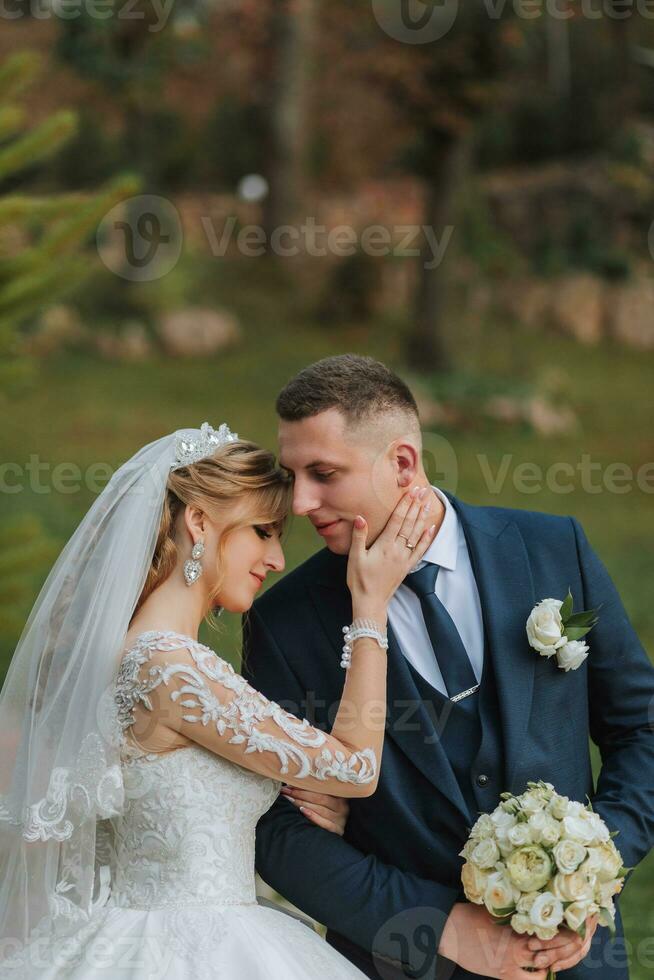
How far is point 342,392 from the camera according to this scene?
3164mm

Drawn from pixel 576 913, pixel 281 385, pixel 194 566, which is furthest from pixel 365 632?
pixel 281 385

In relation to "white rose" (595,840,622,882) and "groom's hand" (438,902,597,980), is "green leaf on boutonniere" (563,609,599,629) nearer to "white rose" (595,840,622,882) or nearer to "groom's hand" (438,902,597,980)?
"white rose" (595,840,622,882)

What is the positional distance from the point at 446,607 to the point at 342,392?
25.3 inches

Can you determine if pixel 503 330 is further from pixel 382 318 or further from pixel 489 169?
pixel 489 169

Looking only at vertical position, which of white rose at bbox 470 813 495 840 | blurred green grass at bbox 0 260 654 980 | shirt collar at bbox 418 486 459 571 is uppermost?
shirt collar at bbox 418 486 459 571

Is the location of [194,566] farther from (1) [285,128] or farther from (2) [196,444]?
(1) [285,128]

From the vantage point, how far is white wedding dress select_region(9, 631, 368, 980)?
114 inches

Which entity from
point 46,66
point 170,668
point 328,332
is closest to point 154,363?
point 328,332

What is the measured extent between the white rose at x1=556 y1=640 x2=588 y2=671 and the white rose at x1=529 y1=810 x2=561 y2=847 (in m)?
0.44

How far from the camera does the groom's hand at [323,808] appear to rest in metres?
3.17

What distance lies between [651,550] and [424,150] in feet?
18.0

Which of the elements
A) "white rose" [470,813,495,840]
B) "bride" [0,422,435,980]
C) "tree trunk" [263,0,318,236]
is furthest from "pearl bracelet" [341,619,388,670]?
"tree trunk" [263,0,318,236]

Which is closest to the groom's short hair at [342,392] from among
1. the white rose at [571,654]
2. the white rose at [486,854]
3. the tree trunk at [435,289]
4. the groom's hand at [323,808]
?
the white rose at [571,654]

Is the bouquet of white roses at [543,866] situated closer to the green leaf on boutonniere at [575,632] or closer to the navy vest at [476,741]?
the navy vest at [476,741]
